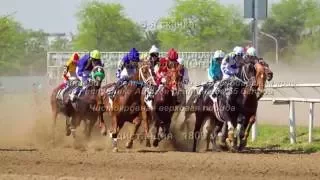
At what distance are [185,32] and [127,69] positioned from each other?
42066 mm

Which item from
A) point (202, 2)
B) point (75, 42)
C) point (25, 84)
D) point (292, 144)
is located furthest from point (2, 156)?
point (75, 42)

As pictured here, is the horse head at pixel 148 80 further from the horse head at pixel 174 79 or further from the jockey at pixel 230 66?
the jockey at pixel 230 66

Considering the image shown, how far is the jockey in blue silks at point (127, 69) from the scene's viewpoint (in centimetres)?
1794

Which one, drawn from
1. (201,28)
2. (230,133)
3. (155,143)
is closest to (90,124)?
(155,143)

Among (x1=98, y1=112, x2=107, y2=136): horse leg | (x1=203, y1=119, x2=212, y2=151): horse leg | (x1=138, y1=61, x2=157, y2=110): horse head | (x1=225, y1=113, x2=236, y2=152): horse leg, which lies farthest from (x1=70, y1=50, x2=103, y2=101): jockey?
(x1=225, y1=113, x2=236, y2=152): horse leg

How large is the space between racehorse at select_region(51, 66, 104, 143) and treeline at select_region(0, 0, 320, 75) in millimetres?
31596

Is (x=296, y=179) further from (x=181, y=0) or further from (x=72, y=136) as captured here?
(x=181, y=0)

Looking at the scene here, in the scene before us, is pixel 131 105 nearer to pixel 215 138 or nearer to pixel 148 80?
pixel 148 80

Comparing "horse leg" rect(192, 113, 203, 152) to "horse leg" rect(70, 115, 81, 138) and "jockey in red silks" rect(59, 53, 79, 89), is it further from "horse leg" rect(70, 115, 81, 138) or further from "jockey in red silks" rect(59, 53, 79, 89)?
"jockey in red silks" rect(59, 53, 79, 89)

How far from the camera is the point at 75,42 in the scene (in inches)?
2761

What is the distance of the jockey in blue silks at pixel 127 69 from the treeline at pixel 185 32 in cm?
3452

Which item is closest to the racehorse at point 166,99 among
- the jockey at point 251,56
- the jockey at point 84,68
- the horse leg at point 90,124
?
the jockey at point 251,56

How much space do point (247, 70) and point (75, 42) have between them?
5365 cm

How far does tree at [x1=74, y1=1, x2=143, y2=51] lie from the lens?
6494cm
